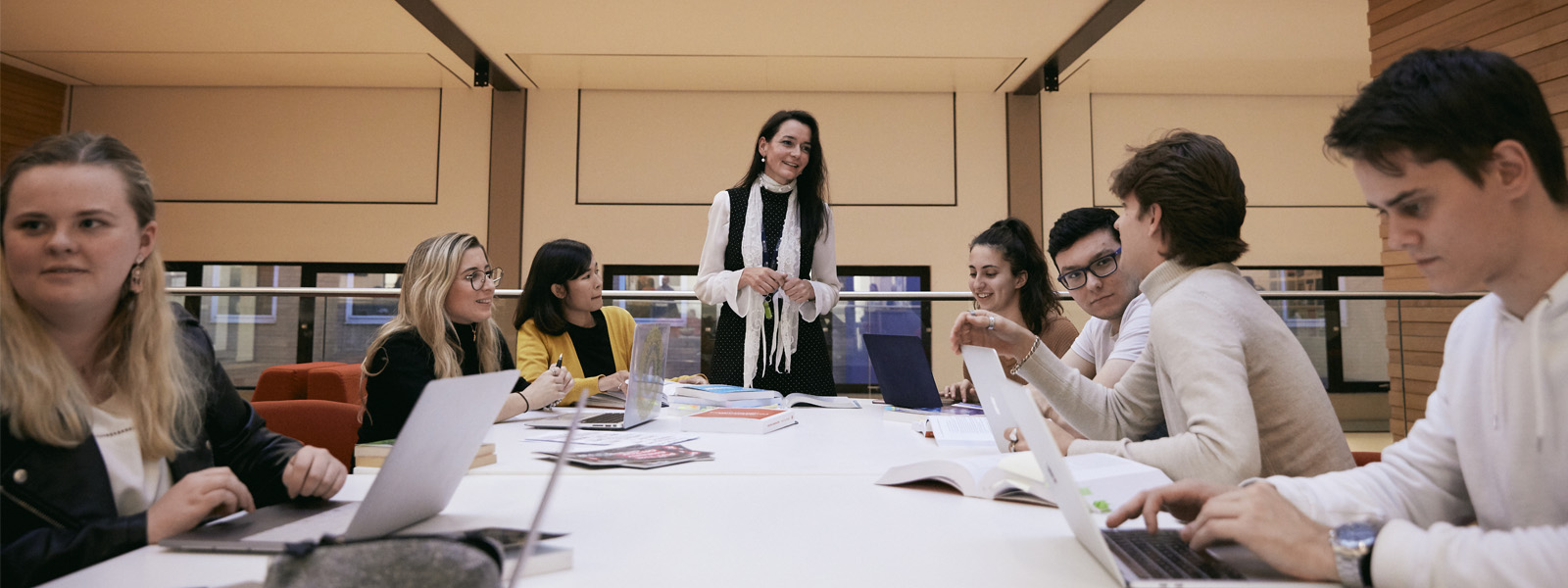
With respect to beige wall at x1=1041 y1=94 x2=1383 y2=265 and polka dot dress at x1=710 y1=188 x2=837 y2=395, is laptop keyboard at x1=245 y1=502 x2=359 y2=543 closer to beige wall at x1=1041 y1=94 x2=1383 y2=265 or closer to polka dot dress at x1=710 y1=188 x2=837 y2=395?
polka dot dress at x1=710 y1=188 x2=837 y2=395

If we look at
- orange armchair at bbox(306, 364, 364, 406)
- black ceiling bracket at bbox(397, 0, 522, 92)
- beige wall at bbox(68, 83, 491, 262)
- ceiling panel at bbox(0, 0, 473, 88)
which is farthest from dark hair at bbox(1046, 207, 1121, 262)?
beige wall at bbox(68, 83, 491, 262)

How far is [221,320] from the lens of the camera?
14.3ft

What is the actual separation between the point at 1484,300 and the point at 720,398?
1531mm

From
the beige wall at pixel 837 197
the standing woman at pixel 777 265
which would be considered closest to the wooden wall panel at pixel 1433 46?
the standing woman at pixel 777 265

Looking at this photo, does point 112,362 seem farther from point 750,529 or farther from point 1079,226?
point 1079,226

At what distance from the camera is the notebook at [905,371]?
2.10m

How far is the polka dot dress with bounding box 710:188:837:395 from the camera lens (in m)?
2.54

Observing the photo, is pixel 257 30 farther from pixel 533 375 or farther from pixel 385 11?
pixel 533 375

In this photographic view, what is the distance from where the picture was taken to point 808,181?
271 cm

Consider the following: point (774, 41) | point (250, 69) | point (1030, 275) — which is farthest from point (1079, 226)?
point (250, 69)

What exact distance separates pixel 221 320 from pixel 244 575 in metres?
4.43

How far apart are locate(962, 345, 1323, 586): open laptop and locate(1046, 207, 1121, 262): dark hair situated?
4.26ft

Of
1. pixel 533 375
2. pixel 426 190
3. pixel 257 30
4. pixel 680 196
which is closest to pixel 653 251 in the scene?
pixel 680 196

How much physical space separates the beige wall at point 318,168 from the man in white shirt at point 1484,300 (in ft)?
22.0
